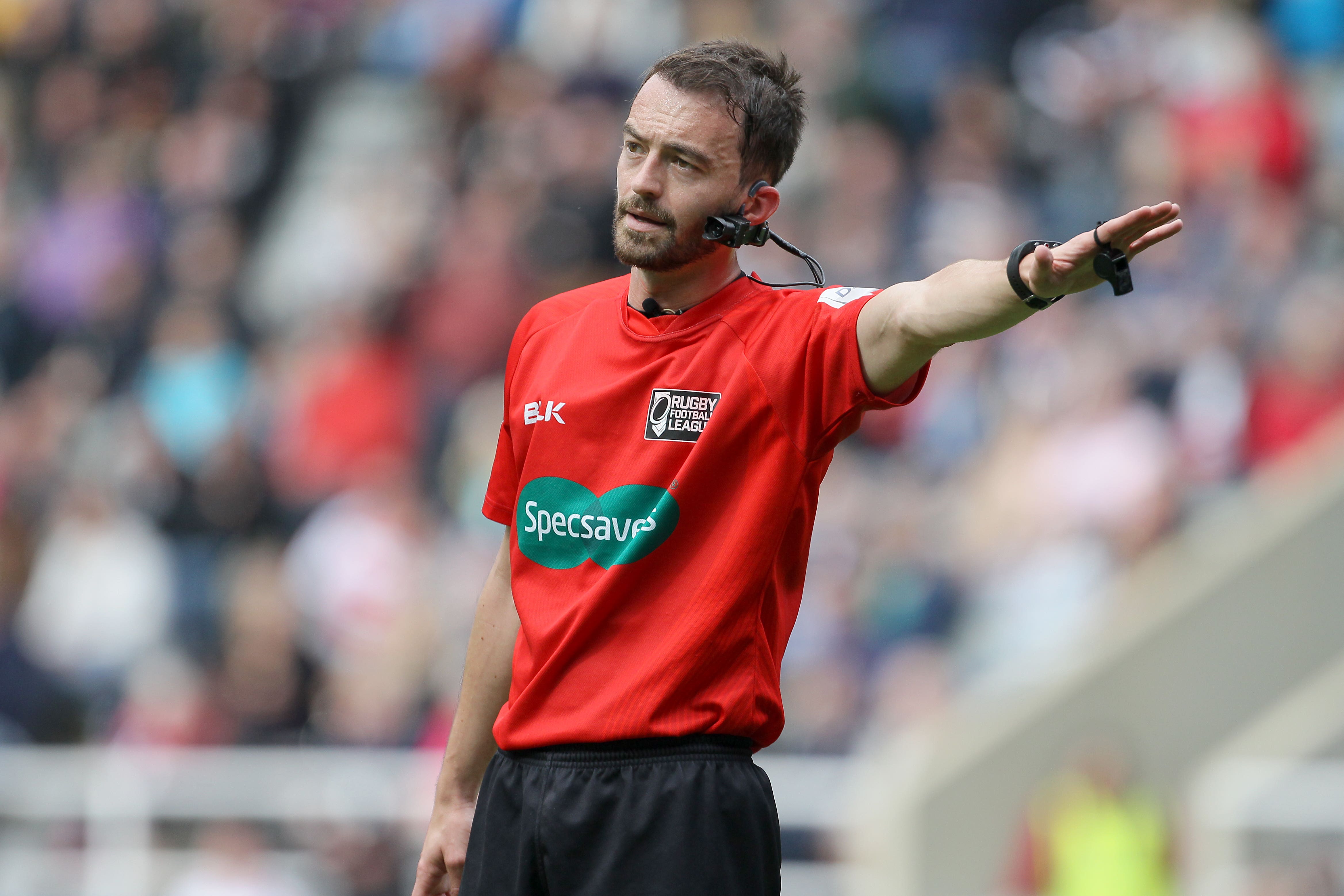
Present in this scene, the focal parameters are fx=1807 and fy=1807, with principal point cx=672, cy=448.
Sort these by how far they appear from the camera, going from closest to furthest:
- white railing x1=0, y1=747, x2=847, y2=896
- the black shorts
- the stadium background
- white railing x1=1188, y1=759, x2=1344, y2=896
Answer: the black shorts → white railing x1=1188, y1=759, x2=1344, y2=896 → white railing x1=0, y1=747, x2=847, y2=896 → the stadium background

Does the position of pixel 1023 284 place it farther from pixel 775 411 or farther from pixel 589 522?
pixel 589 522

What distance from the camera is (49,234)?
12.3 m

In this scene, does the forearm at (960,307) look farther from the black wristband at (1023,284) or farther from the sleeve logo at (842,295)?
the sleeve logo at (842,295)

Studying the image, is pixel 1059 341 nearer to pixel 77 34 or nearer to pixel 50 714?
pixel 50 714

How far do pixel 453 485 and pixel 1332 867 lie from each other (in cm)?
481

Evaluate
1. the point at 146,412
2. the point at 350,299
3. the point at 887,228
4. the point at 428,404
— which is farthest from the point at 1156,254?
the point at 146,412

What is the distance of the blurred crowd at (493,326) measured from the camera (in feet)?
28.3

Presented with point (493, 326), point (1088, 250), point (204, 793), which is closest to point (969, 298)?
point (1088, 250)

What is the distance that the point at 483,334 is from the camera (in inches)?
409

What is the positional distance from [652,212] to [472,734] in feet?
3.36

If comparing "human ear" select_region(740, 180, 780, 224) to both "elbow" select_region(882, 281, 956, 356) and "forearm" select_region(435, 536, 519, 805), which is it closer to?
"elbow" select_region(882, 281, 956, 356)

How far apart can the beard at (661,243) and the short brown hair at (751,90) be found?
0.47 feet

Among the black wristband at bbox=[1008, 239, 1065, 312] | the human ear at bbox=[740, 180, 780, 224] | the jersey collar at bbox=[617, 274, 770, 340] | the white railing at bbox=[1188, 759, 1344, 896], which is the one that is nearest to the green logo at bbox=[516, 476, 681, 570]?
the jersey collar at bbox=[617, 274, 770, 340]

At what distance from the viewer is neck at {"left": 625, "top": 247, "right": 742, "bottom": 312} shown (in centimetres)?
312
